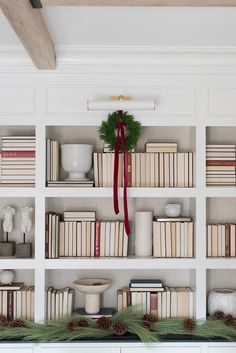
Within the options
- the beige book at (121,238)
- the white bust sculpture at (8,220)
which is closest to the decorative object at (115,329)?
the beige book at (121,238)

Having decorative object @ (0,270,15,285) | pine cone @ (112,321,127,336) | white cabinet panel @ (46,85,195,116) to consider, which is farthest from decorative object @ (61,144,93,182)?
pine cone @ (112,321,127,336)

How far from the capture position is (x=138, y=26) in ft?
9.61

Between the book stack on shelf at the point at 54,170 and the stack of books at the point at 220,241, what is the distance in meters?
0.93

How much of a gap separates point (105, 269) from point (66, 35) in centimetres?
169

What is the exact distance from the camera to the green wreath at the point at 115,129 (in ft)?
11.2

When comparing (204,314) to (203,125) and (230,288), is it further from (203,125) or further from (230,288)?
(203,125)

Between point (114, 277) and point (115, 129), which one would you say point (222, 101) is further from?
point (114, 277)

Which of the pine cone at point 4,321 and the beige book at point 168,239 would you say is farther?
the beige book at point 168,239

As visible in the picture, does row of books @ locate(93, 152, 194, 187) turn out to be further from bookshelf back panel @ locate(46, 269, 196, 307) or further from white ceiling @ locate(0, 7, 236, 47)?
white ceiling @ locate(0, 7, 236, 47)

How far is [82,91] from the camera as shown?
3.51 m

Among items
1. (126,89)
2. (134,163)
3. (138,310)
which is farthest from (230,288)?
(126,89)

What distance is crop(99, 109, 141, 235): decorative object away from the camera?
11.2 ft

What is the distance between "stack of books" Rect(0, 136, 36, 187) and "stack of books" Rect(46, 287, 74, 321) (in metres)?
0.80

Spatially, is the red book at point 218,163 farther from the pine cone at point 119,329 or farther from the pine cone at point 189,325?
the pine cone at point 119,329
